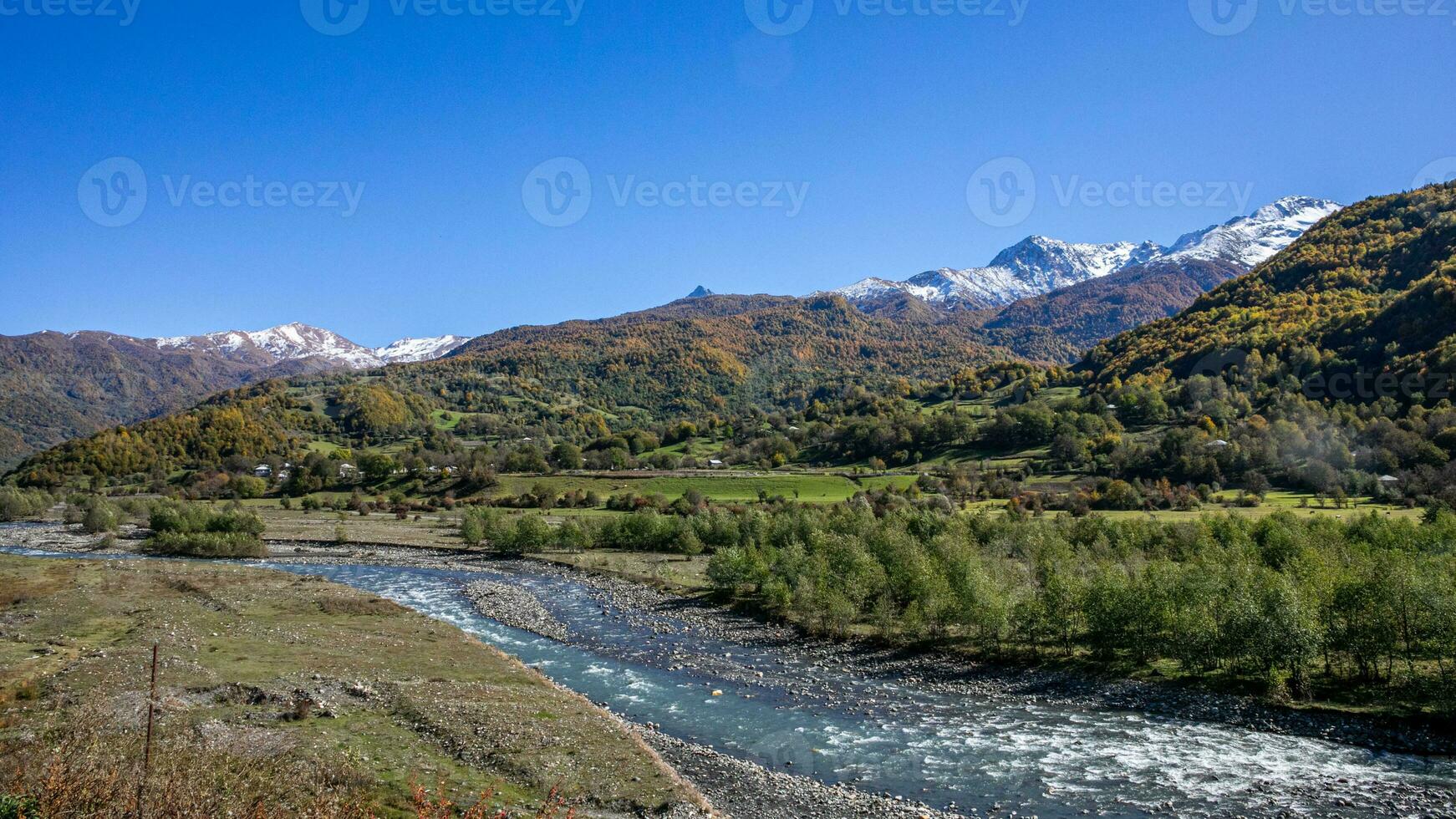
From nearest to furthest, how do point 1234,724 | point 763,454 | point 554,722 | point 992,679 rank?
1. point 554,722
2. point 1234,724
3. point 992,679
4. point 763,454

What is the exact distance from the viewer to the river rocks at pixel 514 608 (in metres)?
51.0

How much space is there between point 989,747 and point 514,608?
1533 inches

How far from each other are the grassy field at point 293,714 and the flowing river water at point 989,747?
5.14m

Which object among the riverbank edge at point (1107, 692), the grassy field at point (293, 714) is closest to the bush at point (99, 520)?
the grassy field at point (293, 714)

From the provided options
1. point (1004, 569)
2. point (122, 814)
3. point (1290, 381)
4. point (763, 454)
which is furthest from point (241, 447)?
point (1290, 381)

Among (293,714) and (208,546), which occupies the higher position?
(293,714)

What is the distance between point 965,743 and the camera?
99.6ft

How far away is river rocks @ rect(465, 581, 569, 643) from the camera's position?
51.0m

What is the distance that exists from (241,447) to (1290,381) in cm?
23239

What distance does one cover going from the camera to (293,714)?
27203 mm

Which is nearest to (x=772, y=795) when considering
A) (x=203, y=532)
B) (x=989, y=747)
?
(x=989, y=747)

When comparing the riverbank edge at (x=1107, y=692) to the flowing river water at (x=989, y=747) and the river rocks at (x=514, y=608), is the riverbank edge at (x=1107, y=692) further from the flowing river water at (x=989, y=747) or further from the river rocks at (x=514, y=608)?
the river rocks at (x=514, y=608)

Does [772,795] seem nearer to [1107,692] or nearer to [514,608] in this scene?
[1107,692]

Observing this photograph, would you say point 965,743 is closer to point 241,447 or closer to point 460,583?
point 460,583
